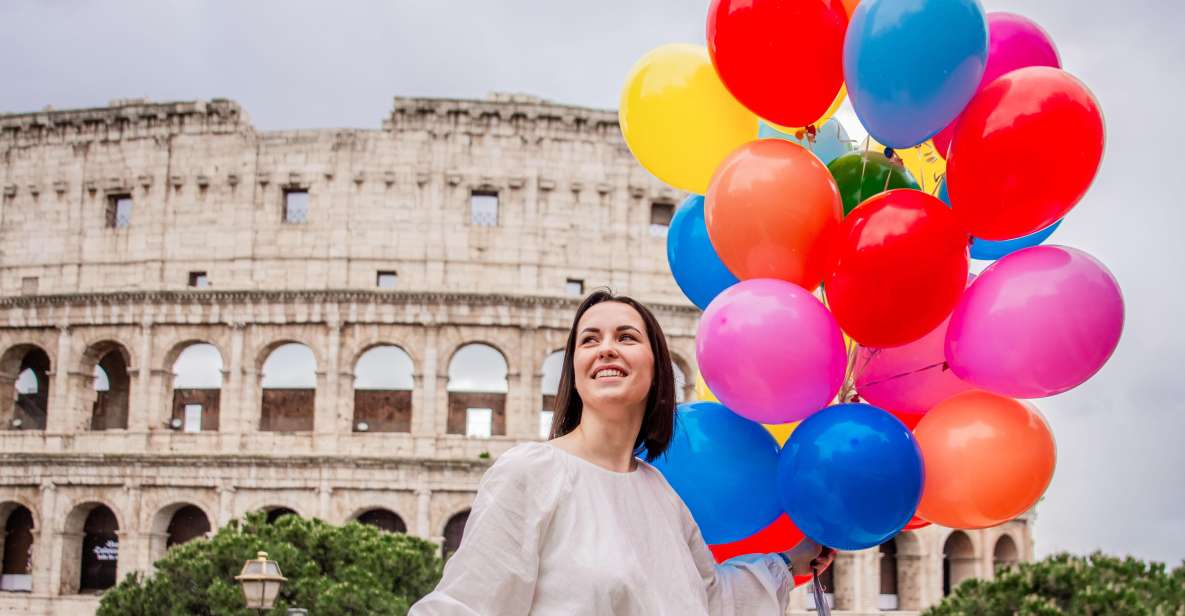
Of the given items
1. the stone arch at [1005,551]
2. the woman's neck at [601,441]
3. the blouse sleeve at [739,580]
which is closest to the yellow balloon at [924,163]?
the blouse sleeve at [739,580]

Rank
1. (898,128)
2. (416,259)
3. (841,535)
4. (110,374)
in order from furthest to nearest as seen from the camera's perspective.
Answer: (110,374), (416,259), (898,128), (841,535)

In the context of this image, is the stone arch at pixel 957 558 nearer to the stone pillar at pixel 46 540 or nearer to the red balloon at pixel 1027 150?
the stone pillar at pixel 46 540

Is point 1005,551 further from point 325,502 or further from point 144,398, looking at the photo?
point 144,398

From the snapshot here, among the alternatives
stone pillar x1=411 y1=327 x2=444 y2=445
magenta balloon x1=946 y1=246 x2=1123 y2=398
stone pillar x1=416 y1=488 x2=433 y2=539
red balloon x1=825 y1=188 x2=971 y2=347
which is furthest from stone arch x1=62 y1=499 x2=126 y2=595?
magenta balloon x1=946 y1=246 x2=1123 y2=398

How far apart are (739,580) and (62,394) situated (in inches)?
1187

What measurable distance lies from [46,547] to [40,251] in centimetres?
857

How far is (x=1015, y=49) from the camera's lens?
531 cm

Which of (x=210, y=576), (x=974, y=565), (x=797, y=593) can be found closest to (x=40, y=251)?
(x=210, y=576)

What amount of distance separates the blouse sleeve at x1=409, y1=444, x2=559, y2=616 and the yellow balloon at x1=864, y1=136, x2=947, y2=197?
11.6 ft

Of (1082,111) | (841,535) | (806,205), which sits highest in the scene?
(1082,111)

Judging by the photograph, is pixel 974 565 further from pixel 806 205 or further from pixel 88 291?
pixel 806 205

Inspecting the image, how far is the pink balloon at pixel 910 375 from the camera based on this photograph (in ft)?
17.4

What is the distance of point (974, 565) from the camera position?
31.7 meters

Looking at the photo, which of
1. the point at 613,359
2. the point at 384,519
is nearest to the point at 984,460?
the point at 613,359
